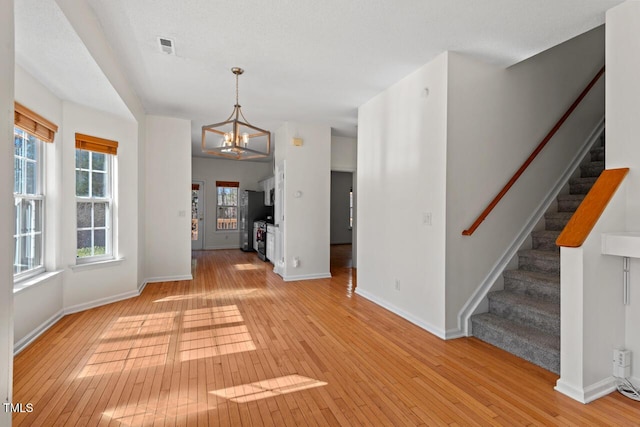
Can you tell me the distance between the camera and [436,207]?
3232 mm

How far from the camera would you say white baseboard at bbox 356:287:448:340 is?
10.3ft

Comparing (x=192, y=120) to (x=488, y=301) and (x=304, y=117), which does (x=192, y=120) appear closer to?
(x=304, y=117)

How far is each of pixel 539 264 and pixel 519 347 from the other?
100 cm

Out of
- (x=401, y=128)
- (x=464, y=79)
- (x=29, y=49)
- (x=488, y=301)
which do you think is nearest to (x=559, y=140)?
(x=464, y=79)

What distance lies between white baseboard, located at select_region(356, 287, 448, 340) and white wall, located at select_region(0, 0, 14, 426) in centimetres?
309

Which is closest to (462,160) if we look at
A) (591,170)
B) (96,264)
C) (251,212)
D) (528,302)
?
(528,302)

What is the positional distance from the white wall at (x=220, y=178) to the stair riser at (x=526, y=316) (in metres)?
7.64

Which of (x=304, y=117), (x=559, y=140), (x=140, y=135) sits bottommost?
(x=559, y=140)

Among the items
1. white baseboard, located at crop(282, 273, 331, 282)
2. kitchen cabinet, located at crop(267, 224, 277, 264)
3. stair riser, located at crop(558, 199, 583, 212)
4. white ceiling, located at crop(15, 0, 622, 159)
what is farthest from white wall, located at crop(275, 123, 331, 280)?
stair riser, located at crop(558, 199, 583, 212)

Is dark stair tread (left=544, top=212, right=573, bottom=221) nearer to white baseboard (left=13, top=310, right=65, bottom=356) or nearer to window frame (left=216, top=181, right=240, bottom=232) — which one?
white baseboard (left=13, top=310, right=65, bottom=356)

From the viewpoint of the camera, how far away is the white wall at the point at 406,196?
321cm

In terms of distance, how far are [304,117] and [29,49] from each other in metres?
3.54

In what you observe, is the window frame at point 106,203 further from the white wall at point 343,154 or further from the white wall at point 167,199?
the white wall at point 343,154

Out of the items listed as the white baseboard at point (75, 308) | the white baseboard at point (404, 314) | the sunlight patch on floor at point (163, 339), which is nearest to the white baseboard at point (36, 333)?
the white baseboard at point (75, 308)
